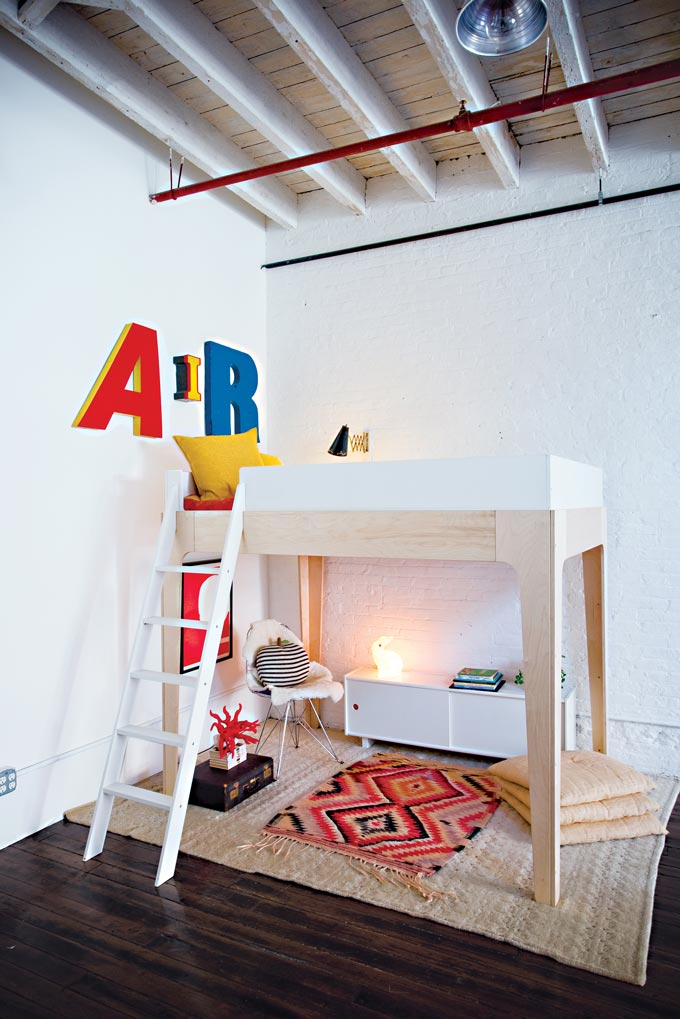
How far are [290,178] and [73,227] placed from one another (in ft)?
5.47

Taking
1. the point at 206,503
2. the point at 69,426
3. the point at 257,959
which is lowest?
the point at 257,959

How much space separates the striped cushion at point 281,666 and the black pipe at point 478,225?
2399 mm

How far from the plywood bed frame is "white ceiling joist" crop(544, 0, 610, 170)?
62.5 inches

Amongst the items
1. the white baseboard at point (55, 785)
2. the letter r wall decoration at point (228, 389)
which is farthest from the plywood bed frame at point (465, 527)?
the letter r wall decoration at point (228, 389)

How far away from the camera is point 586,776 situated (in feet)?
10.1

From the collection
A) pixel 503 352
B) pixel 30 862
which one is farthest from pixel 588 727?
pixel 30 862

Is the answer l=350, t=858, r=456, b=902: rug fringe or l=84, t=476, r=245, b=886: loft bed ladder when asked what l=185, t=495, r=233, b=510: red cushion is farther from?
l=350, t=858, r=456, b=902: rug fringe

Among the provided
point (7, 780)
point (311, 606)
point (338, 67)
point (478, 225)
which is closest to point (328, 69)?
point (338, 67)

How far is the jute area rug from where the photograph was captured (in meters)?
2.21

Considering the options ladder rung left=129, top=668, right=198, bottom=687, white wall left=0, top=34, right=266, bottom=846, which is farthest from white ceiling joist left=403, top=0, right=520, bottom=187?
ladder rung left=129, top=668, right=198, bottom=687

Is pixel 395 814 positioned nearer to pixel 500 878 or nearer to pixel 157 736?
pixel 500 878

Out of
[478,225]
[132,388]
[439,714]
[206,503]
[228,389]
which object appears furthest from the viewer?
[228,389]

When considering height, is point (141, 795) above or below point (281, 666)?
below

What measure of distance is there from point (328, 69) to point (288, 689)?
2759 millimetres
